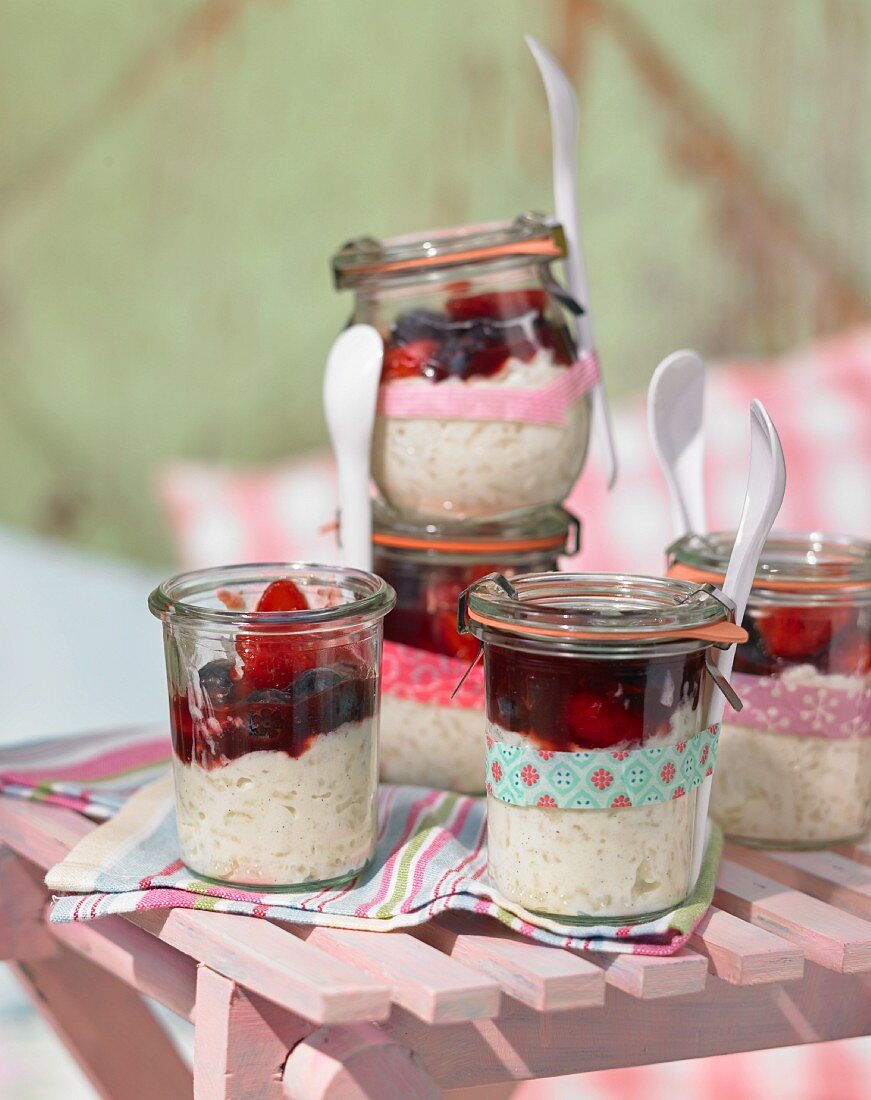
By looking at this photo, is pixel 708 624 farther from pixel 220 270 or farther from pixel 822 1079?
pixel 220 270

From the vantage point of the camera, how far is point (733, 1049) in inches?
25.7

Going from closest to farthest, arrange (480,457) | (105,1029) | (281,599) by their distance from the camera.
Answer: (281,599) < (480,457) < (105,1029)

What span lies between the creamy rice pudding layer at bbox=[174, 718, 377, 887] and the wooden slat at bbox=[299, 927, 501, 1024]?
0.04m

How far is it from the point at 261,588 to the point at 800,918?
32 centimetres

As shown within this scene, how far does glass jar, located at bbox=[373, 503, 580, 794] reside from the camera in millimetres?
769

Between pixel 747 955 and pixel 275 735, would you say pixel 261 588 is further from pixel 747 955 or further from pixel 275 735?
pixel 747 955

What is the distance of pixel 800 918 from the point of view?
→ 64cm

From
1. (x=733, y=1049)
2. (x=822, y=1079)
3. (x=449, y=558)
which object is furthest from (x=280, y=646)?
(x=822, y=1079)

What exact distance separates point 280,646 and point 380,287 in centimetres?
26

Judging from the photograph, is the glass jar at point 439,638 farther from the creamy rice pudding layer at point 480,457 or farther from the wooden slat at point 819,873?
the wooden slat at point 819,873

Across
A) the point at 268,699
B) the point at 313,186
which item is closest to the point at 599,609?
the point at 268,699

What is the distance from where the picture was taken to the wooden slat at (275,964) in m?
0.53

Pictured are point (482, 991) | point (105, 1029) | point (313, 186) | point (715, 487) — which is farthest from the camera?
point (313, 186)

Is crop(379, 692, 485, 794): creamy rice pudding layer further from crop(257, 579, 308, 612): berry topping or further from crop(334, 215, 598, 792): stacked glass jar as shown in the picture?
crop(257, 579, 308, 612): berry topping
